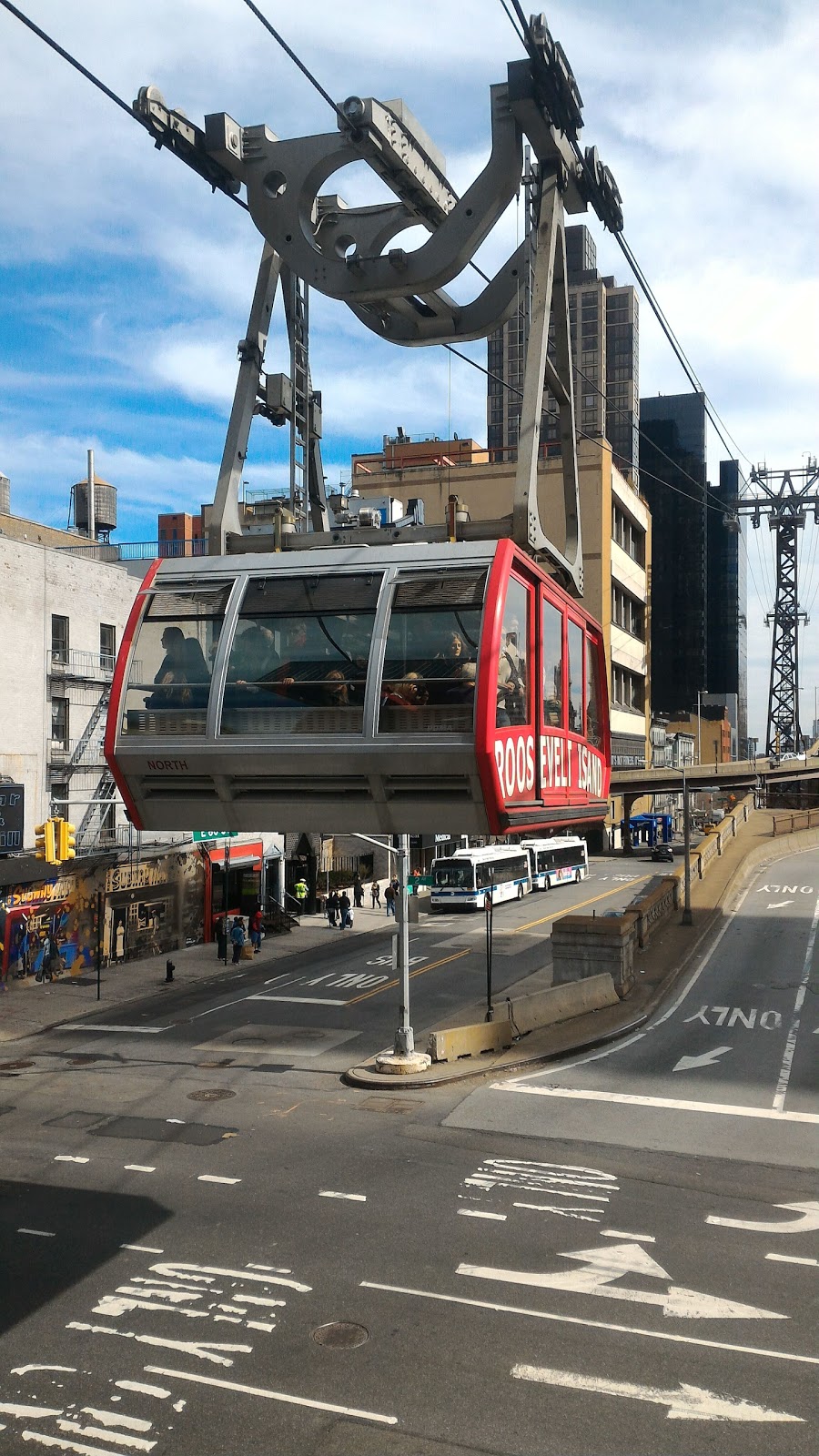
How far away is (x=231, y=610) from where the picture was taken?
9953mm

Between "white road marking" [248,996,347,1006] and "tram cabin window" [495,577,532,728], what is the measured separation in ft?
76.4

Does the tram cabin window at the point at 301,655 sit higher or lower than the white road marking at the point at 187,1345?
higher

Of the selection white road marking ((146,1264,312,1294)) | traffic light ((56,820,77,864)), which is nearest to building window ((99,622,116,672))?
traffic light ((56,820,77,864))

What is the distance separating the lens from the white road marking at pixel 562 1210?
47.9 feet

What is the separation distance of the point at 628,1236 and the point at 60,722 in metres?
29.5

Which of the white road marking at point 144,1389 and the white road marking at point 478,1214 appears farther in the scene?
the white road marking at point 478,1214

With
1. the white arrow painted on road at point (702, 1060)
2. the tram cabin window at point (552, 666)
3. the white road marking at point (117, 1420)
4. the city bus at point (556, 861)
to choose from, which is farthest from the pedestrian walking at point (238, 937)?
the white road marking at point (117, 1420)

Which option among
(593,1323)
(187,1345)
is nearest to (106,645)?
(187,1345)

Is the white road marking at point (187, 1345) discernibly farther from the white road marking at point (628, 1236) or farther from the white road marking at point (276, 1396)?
the white road marking at point (628, 1236)

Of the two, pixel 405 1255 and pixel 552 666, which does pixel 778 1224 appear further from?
pixel 552 666

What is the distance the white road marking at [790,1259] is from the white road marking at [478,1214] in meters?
3.41

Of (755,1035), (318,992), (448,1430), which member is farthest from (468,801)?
(318,992)

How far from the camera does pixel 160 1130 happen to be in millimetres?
19000

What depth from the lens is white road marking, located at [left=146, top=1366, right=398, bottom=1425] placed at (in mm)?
9586
